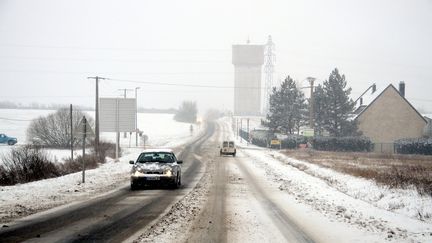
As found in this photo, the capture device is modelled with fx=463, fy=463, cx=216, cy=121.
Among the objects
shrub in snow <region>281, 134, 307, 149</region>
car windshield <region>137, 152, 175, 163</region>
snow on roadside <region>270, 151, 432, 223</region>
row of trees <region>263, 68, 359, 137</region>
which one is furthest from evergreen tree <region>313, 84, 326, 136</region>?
car windshield <region>137, 152, 175, 163</region>

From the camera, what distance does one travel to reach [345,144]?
2724 inches

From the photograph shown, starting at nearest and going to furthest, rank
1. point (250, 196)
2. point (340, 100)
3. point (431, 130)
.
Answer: point (250, 196) → point (340, 100) → point (431, 130)

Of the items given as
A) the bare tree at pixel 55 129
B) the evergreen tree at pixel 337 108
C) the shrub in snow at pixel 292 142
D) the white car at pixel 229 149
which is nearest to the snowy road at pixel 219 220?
the white car at pixel 229 149

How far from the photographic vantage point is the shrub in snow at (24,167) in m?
21.8

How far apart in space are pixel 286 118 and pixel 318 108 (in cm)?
584

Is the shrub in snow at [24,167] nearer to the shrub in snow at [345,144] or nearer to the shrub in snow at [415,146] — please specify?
the shrub in snow at [345,144]

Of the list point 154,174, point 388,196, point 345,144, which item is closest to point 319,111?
point 345,144

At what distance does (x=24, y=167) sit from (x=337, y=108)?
196 ft

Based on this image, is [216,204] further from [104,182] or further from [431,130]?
[431,130]

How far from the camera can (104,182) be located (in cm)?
2289

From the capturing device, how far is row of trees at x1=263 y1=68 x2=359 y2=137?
74688 millimetres

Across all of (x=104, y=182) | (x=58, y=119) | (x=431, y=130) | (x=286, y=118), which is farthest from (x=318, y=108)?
(x=104, y=182)

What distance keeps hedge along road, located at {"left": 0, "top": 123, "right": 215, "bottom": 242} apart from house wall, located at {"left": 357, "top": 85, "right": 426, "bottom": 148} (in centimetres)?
6650

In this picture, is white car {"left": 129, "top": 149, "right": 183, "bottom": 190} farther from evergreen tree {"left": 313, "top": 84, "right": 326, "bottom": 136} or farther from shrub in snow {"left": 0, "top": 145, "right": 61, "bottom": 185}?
evergreen tree {"left": 313, "top": 84, "right": 326, "bottom": 136}
